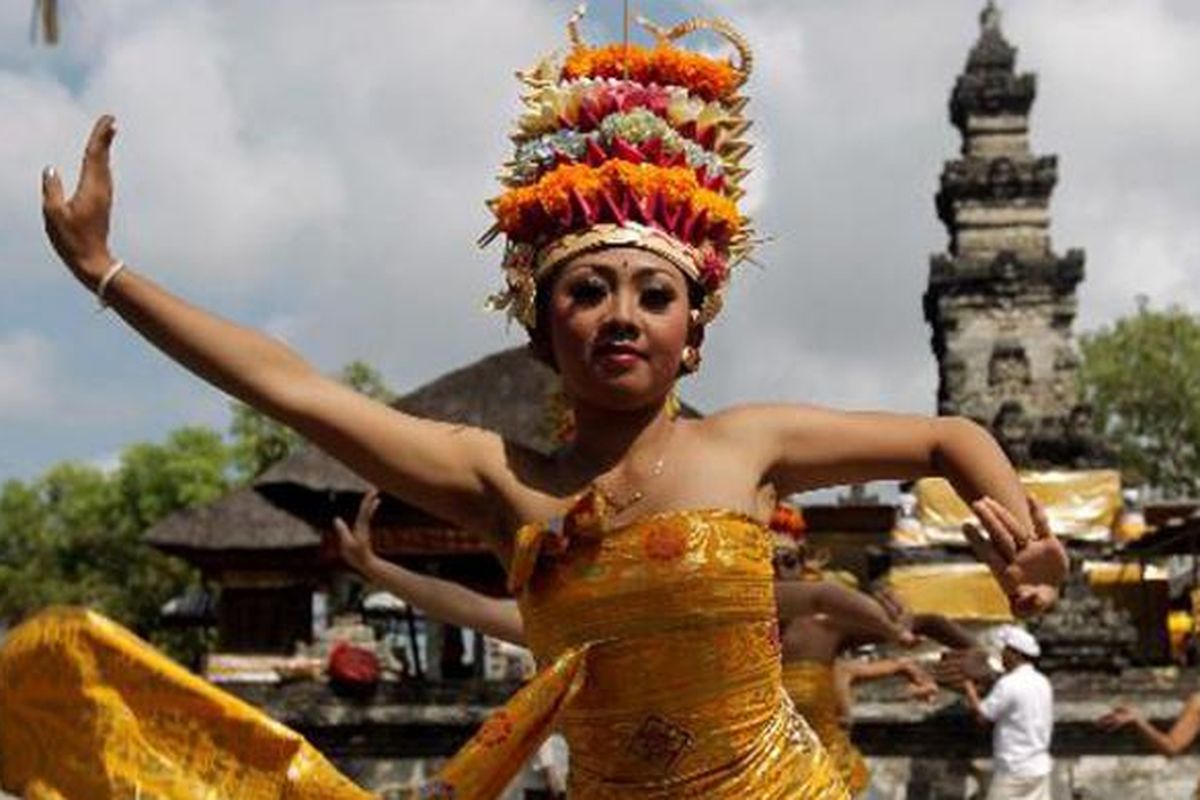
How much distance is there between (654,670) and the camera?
3.60 meters

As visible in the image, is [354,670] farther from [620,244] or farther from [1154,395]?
[1154,395]

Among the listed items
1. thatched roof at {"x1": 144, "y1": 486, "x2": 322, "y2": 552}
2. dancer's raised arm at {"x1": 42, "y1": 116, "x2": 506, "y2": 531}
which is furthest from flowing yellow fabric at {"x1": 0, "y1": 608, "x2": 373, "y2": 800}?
thatched roof at {"x1": 144, "y1": 486, "x2": 322, "y2": 552}

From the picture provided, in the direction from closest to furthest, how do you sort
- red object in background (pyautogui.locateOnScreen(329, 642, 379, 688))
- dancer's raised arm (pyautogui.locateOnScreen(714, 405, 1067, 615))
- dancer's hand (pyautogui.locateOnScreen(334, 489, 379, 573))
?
dancer's raised arm (pyautogui.locateOnScreen(714, 405, 1067, 615))
dancer's hand (pyautogui.locateOnScreen(334, 489, 379, 573))
red object in background (pyautogui.locateOnScreen(329, 642, 379, 688))

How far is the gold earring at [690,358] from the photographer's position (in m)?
3.94

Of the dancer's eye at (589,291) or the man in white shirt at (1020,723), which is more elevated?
the dancer's eye at (589,291)

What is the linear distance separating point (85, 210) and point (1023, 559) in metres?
1.76

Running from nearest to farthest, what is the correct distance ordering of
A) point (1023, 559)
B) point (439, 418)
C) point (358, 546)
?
point (1023, 559) < point (358, 546) < point (439, 418)

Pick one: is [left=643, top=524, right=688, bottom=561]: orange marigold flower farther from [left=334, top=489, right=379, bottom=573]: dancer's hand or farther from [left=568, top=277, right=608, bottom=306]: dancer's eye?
[left=334, top=489, right=379, bottom=573]: dancer's hand

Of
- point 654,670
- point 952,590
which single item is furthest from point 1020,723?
point 952,590

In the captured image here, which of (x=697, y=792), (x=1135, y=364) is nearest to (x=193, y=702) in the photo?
(x=697, y=792)

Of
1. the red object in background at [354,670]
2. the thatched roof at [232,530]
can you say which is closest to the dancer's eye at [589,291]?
the red object in background at [354,670]

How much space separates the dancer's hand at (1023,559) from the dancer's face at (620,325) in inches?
25.6

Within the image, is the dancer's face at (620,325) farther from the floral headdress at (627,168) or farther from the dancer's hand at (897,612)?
the dancer's hand at (897,612)

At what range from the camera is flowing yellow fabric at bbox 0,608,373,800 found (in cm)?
377
